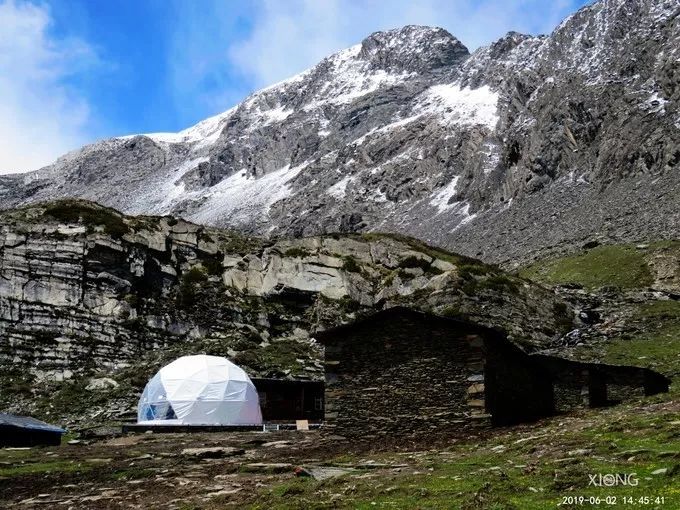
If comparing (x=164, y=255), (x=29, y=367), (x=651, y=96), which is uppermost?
(x=651, y=96)

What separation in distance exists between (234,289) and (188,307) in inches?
207

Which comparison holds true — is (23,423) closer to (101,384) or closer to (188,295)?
(101,384)

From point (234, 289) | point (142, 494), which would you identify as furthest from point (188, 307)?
point (142, 494)

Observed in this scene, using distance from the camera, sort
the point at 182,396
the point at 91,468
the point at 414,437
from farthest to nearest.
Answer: the point at 182,396 < the point at 414,437 < the point at 91,468

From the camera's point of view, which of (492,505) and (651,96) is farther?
(651,96)

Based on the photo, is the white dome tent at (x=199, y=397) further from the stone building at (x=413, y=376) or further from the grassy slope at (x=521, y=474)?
the grassy slope at (x=521, y=474)

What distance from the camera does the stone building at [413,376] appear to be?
76.8 feet

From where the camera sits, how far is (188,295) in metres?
62.0

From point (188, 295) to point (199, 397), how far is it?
2610 cm

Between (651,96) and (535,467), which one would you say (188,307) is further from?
(651,96)

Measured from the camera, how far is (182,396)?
36.8 m

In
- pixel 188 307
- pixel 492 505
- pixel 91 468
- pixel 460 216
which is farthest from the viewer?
pixel 460 216

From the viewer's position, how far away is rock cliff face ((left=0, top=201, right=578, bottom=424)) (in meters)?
52.1

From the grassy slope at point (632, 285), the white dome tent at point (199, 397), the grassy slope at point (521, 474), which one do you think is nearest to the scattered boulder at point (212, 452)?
the grassy slope at point (521, 474)
